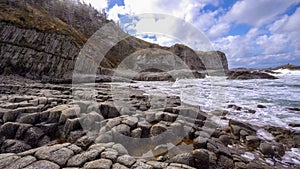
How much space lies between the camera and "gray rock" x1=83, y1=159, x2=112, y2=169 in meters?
3.84

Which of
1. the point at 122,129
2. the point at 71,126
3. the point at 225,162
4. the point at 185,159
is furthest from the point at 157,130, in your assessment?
the point at 71,126

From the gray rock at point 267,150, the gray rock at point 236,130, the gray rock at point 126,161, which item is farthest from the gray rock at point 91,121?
the gray rock at point 267,150

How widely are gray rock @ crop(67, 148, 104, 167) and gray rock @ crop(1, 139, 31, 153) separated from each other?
92.1 inches

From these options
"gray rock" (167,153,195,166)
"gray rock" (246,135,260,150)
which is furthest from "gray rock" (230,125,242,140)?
"gray rock" (167,153,195,166)

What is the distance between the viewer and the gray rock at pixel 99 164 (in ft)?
12.6

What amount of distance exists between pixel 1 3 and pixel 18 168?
54.0 metres

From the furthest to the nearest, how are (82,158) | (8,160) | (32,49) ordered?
(32,49)
(82,158)
(8,160)

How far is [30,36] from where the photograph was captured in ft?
103

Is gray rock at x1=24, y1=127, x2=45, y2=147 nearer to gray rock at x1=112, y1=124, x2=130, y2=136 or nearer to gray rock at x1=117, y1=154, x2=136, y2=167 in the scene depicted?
gray rock at x1=112, y1=124, x2=130, y2=136

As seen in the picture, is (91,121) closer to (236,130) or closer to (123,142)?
(123,142)

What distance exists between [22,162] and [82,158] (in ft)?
4.39

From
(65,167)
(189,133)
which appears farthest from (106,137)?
(189,133)

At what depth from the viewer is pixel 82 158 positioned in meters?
4.16

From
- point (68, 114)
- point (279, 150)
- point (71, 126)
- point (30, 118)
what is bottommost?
point (279, 150)
